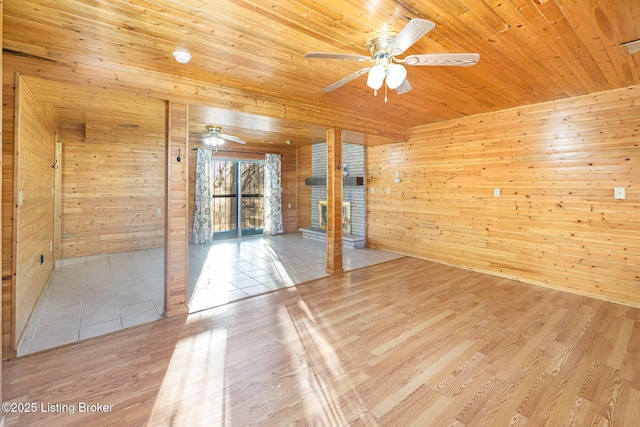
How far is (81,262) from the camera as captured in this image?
5262mm

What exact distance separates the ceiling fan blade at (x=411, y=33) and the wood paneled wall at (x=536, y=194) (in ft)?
10.2

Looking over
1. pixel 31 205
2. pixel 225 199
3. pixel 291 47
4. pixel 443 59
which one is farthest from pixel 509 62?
pixel 225 199

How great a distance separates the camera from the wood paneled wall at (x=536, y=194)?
3549mm

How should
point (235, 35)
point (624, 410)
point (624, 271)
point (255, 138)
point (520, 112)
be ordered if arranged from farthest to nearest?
point (255, 138) → point (520, 112) → point (624, 271) → point (235, 35) → point (624, 410)

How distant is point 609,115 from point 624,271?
183 cm

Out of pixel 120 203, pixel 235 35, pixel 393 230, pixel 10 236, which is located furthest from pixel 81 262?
pixel 393 230

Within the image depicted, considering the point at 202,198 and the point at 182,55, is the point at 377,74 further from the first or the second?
the point at 202,198

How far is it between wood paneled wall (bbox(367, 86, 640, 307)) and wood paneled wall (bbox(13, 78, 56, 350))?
5.28 meters

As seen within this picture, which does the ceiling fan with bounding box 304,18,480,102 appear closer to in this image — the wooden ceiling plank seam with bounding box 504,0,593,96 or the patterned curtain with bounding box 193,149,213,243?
the wooden ceiling plank seam with bounding box 504,0,593,96

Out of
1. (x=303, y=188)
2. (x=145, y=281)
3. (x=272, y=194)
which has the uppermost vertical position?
(x=303, y=188)

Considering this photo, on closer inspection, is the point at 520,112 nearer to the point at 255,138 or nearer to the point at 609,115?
the point at 609,115

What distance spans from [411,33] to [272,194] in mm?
6676

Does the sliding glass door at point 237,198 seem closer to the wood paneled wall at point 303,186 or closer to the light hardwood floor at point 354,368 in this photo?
the wood paneled wall at point 303,186

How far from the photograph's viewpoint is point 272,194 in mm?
8250
